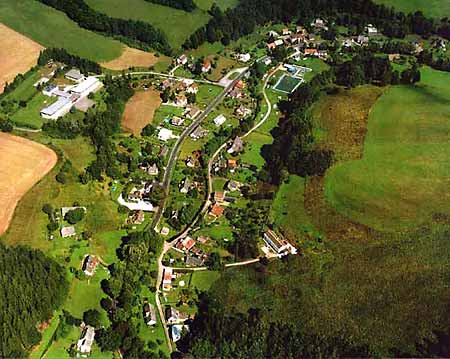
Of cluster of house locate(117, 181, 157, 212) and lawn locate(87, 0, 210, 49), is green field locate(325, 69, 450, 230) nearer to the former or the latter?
cluster of house locate(117, 181, 157, 212)

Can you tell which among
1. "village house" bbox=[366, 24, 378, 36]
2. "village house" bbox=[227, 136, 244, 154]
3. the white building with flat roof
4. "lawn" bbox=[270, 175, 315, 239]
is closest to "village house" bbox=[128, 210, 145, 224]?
"lawn" bbox=[270, 175, 315, 239]

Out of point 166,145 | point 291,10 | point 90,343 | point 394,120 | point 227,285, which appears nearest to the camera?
point 90,343

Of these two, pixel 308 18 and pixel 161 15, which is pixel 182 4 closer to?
pixel 161 15

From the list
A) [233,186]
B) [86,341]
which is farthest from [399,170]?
[86,341]

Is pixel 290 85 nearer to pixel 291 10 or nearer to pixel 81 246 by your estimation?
pixel 291 10

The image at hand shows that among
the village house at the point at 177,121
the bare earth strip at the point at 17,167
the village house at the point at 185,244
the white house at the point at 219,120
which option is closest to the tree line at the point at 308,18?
the white house at the point at 219,120

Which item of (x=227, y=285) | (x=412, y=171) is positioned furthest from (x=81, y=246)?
(x=412, y=171)
